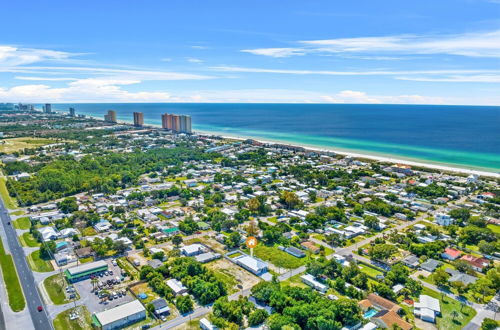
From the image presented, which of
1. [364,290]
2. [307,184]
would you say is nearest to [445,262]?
[364,290]

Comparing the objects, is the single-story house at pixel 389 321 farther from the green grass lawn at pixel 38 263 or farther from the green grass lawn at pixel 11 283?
the green grass lawn at pixel 38 263

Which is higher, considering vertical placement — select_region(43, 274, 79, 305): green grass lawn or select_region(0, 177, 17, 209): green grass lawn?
select_region(0, 177, 17, 209): green grass lawn

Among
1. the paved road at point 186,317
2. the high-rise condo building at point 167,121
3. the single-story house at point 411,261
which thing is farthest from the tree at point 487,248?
the high-rise condo building at point 167,121

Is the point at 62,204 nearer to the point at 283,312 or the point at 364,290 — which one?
the point at 283,312

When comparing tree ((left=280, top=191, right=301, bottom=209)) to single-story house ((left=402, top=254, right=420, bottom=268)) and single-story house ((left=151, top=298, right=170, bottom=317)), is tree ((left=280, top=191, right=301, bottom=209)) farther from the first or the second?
single-story house ((left=151, top=298, right=170, bottom=317))

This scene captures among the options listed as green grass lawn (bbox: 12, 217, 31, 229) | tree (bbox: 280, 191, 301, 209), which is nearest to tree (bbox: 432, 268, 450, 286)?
tree (bbox: 280, 191, 301, 209)

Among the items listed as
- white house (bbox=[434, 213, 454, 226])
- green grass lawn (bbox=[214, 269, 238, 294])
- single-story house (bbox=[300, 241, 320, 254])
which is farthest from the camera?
white house (bbox=[434, 213, 454, 226])

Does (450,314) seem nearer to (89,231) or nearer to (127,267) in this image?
(127,267)

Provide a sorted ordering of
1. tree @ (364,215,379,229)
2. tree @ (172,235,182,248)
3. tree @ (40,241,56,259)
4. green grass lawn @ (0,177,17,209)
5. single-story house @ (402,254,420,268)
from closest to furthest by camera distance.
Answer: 1. single-story house @ (402,254,420,268)
2. tree @ (40,241,56,259)
3. tree @ (172,235,182,248)
4. tree @ (364,215,379,229)
5. green grass lawn @ (0,177,17,209)

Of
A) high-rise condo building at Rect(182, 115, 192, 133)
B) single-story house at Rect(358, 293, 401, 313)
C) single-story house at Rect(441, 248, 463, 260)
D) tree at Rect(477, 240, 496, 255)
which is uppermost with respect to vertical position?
high-rise condo building at Rect(182, 115, 192, 133)
